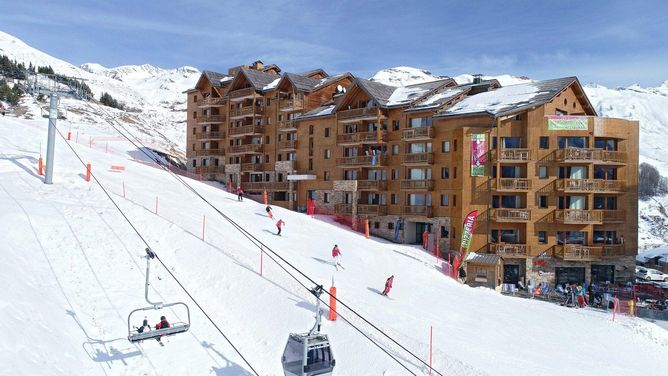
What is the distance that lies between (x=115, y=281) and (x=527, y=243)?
103 feet

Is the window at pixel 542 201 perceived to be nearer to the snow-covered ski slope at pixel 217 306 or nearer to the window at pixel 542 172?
the window at pixel 542 172

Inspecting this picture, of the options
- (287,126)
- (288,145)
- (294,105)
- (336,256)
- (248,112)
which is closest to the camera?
(336,256)

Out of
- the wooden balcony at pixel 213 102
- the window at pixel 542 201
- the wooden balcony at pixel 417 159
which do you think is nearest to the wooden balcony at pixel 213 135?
the wooden balcony at pixel 213 102

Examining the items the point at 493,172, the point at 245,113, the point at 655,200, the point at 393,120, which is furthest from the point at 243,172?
the point at 655,200

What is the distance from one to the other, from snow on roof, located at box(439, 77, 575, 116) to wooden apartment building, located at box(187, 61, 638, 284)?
0.11 meters

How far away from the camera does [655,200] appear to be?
16388 cm

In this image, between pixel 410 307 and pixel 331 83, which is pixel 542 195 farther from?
pixel 331 83

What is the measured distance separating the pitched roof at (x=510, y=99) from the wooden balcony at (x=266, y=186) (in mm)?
20325

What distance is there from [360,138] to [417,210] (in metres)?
9.28

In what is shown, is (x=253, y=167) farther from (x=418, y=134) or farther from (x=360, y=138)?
(x=418, y=134)

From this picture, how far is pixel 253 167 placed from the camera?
61562mm

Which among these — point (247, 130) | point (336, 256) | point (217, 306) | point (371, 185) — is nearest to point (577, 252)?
point (371, 185)

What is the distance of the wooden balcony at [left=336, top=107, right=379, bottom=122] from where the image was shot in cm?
4869

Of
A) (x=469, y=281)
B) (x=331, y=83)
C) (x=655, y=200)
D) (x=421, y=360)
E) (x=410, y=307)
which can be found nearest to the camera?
(x=421, y=360)
